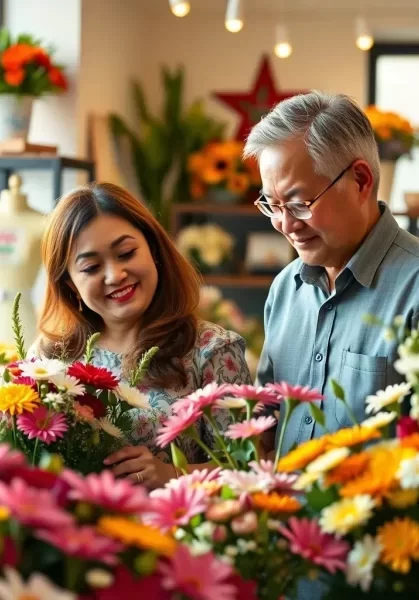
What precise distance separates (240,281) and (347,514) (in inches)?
208

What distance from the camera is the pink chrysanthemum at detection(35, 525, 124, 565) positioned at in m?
0.79

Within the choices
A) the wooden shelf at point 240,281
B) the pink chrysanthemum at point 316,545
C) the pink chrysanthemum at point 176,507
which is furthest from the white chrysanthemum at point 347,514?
the wooden shelf at point 240,281

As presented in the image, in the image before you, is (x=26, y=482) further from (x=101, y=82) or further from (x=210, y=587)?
(x=101, y=82)

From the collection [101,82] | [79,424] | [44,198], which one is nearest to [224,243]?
[101,82]

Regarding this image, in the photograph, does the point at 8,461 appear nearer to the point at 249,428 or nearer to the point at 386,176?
the point at 249,428

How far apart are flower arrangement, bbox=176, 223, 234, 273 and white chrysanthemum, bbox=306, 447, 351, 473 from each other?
518 cm

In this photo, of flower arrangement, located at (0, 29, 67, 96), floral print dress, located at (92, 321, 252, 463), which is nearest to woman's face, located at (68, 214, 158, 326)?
floral print dress, located at (92, 321, 252, 463)

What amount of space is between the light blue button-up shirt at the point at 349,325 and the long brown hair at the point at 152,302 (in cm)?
19

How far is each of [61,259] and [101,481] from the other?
1216 mm

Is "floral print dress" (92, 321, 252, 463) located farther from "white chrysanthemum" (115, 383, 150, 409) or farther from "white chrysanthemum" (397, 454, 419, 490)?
"white chrysanthemum" (397, 454, 419, 490)

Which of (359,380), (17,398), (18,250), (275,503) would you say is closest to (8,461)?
(275,503)

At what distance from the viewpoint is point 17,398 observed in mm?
1419

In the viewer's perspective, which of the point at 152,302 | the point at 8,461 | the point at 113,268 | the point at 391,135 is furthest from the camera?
the point at 391,135

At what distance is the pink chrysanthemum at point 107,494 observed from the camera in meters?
0.85
